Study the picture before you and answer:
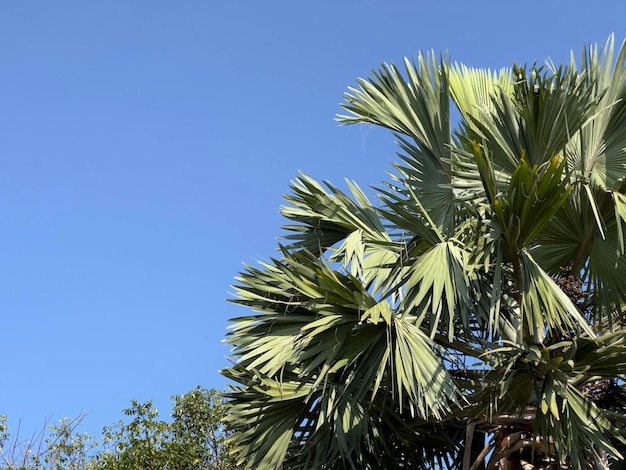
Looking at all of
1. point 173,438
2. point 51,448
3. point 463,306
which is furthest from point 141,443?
point 463,306

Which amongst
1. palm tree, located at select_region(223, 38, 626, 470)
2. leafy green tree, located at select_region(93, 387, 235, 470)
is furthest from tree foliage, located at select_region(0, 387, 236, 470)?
palm tree, located at select_region(223, 38, 626, 470)

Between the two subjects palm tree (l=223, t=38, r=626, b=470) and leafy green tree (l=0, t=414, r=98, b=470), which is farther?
leafy green tree (l=0, t=414, r=98, b=470)

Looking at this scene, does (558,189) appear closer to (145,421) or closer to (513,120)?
(513,120)

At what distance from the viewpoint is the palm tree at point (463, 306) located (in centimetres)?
528

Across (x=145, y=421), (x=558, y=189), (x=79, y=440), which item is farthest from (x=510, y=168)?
(x=79, y=440)

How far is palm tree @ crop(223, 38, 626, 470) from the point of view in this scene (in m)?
5.28

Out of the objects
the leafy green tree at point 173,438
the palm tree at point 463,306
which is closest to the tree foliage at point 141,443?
the leafy green tree at point 173,438

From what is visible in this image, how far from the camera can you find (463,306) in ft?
18.1

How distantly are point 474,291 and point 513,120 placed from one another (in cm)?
124

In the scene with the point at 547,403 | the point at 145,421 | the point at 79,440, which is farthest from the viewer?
the point at 79,440

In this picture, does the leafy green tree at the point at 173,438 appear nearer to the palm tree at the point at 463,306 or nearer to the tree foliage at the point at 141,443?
the tree foliage at the point at 141,443

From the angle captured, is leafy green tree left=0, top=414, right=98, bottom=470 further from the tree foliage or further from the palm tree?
the palm tree

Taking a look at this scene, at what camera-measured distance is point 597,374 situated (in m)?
5.32

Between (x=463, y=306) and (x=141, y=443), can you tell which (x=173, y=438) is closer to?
(x=141, y=443)
